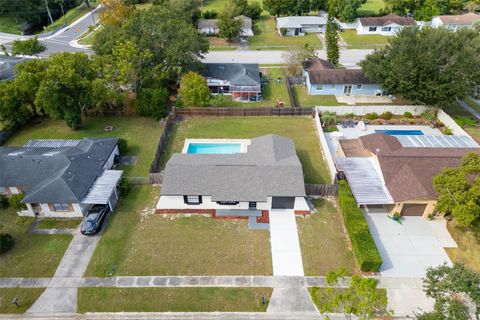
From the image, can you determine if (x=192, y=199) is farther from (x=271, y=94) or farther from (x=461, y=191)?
(x=271, y=94)

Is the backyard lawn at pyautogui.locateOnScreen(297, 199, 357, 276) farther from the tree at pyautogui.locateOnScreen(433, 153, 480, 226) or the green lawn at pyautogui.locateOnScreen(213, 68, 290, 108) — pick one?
the green lawn at pyautogui.locateOnScreen(213, 68, 290, 108)

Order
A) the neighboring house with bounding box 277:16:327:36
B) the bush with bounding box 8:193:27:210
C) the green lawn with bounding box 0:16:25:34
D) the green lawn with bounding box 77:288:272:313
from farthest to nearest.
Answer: the green lawn with bounding box 0:16:25:34 < the neighboring house with bounding box 277:16:327:36 < the bush with bounding box 8:193:27:210 < the green lawn with bounding box 77:288:272:313

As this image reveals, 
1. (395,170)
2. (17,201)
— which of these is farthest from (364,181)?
(17,201)

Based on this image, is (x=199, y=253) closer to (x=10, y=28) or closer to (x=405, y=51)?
(x=405, y=51)

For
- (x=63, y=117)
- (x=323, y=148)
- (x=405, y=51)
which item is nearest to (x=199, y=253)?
(x=323, y=148)

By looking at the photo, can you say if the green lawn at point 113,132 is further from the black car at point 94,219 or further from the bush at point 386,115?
the bush at point 386,115

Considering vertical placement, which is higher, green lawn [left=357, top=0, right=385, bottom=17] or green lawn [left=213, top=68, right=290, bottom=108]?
green lawn [left=357, top=0, right=385, bottom=17]

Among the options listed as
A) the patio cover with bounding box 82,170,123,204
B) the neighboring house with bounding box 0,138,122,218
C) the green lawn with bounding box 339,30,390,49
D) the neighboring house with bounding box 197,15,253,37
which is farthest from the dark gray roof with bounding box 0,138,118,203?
the green lawn with bounding box 339,30,390,49
